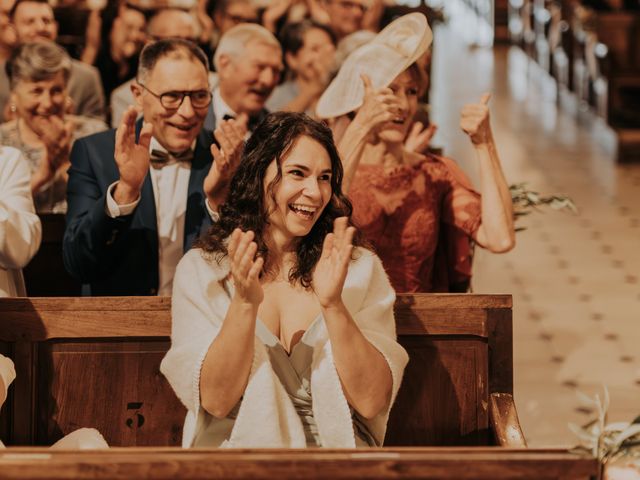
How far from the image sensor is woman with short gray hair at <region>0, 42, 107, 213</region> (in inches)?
202

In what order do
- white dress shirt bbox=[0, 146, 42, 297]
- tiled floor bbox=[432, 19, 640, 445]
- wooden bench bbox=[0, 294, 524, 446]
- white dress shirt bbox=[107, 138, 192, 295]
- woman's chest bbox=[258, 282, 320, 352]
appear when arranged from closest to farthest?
woman's chest bbox=[258, 282, 320, 352]
wooden bench bbox=[0, 294, 524, 446]
white dress shirt bbox=[0, 146, 42, 297]
white dress shirt bbox=[107, 138, 192, 295]
tiled floor bbox=[432, 19, 640, 445]

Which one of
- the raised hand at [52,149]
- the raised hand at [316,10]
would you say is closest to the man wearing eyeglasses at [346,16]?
the raised hand at [316,10]

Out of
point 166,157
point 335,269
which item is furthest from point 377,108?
point 335,269

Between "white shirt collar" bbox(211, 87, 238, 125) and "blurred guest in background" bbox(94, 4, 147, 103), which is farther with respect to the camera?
"blurred guest in background" bbox(94, 4, 147, 103)

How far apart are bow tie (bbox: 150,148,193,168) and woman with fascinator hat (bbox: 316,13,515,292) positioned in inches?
19.9

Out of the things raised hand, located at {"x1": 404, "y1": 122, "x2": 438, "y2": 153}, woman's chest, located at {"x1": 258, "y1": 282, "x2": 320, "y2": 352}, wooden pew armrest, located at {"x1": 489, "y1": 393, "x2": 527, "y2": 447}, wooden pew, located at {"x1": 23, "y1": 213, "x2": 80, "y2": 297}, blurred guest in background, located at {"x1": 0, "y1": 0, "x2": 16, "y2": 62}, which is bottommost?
wooden pew armrest, located at {"x1": 489, "y1": 393, "x2": 527, "y2": 447}

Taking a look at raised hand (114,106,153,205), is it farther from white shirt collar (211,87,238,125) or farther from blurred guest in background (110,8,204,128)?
blurred guest in background (110,8,204,128)

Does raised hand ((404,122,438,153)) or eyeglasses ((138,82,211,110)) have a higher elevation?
eyeglasses ((138,82,211,110))

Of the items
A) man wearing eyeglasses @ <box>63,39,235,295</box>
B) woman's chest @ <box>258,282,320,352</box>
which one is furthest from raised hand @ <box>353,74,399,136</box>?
woman's chest @ <box>258,282,320,352</box>

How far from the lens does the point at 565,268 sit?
831 centimetres

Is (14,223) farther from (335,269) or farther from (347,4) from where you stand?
(347,4)

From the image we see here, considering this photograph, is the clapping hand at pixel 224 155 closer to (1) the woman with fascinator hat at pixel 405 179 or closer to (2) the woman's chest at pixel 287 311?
(1) the woman with fascinator hat at pixel 405 179

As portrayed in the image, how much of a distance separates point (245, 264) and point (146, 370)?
86cm

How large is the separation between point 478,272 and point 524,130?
5816 mm
